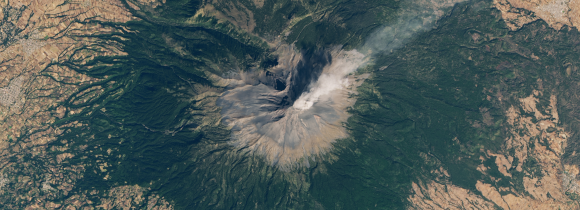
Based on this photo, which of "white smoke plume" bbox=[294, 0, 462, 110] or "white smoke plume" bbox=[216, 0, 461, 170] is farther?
"white smoke plume" bbox=[294, 0, 462, 110]

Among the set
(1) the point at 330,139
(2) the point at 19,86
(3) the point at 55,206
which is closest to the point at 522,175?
(1) the point at 330,139

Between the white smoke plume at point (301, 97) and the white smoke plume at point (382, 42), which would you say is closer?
the white smoke plume at point (301, 97)

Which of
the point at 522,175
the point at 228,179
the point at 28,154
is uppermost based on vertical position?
the point at 28,154

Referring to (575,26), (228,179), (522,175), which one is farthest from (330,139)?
(575,26)

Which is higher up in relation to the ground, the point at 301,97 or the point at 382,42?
the point at 382,42

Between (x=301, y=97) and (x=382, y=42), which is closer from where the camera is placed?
(x=301, y=97)

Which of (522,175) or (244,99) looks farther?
(244,99)

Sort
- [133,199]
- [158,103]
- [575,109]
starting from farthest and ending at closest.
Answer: [158,103]
[133,199]
[575,109]

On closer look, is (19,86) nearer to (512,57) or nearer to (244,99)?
(244,99)

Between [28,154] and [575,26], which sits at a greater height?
[28,154]

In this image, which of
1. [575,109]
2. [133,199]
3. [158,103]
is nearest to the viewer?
[575,109]
